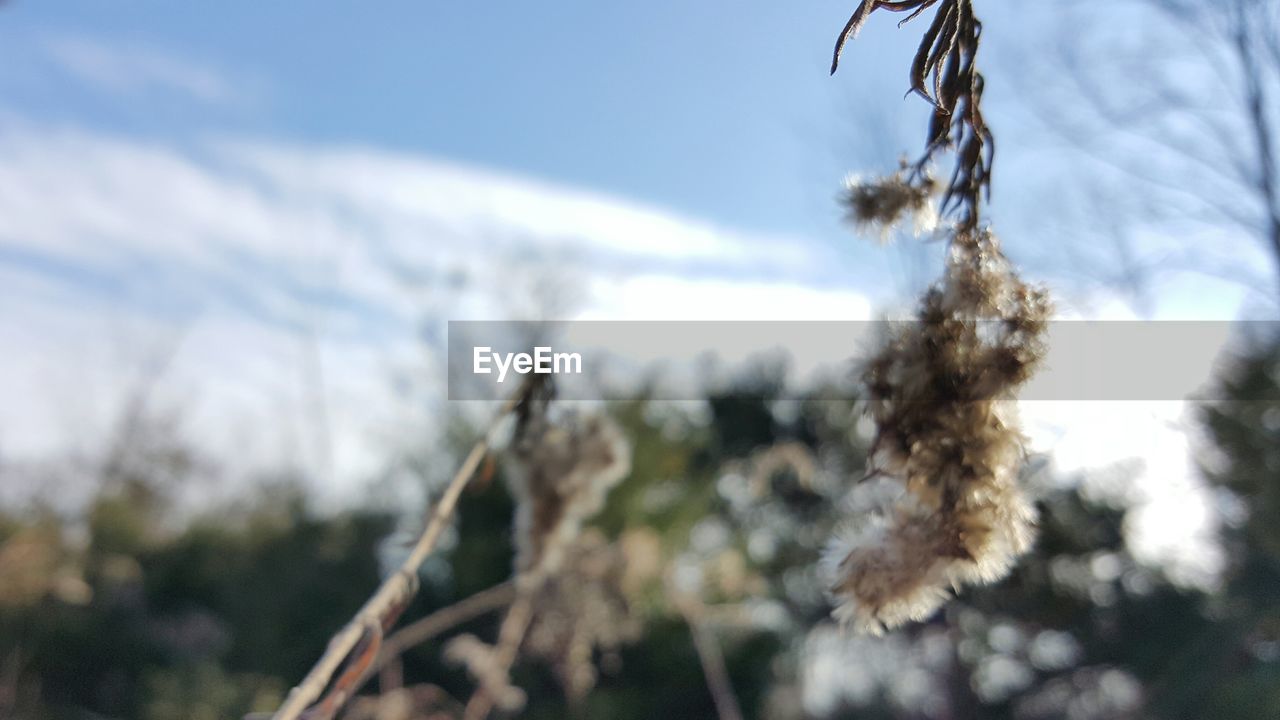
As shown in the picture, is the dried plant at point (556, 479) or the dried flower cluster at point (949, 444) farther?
the dried plant at point (556, 479)

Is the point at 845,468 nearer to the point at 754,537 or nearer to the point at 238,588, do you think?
the point at 754,537

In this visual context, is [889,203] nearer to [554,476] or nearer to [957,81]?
[957,81]

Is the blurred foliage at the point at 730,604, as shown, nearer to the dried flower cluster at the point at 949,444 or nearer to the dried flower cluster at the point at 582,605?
the dried flower cluster at the point at 582,605

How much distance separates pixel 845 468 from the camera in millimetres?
9211

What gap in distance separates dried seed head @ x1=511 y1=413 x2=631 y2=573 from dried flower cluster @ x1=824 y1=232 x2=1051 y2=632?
45 centimetres

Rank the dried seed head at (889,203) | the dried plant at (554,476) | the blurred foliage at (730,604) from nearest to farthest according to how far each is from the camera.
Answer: the dried seed head at (889,203) < the dried plant at (554,476) < the blurred foliage at (730,604)

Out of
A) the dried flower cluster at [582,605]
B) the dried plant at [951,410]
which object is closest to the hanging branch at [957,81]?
the dried plant at [951,410]

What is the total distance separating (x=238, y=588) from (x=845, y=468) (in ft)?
18.2

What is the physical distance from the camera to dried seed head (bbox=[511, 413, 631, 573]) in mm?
972

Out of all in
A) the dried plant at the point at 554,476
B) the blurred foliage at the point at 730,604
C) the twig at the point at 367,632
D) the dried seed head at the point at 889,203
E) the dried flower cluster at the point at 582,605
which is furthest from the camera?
the blurred foliage at the point at 730,604

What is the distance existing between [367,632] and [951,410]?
1.25 ft

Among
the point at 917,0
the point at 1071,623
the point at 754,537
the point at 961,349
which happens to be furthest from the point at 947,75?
the point at 1071,623

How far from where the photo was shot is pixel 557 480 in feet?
3.25

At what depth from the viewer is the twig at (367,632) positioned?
0.53 meters
